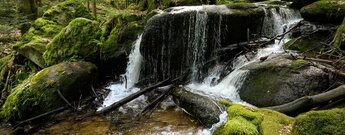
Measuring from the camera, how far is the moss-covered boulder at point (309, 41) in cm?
907

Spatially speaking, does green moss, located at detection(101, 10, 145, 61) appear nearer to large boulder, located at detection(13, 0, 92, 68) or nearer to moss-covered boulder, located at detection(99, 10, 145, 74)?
moss-covered boulder, located at detection(99, 10, 145, 74)

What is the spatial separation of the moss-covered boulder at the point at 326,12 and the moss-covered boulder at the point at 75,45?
6.36m

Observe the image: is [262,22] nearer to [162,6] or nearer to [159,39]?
[159,39]

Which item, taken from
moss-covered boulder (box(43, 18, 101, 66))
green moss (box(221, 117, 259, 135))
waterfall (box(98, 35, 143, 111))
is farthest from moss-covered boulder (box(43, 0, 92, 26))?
green moss (box(221, 117, 259, 135))

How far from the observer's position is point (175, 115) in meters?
7.54

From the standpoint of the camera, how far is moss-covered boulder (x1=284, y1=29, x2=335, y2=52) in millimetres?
9070

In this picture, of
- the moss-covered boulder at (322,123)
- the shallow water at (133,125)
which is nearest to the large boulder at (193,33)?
the shallow water at (133,125)

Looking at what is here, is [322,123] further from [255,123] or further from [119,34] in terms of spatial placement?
[119,34]

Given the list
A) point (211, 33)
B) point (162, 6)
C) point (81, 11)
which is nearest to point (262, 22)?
point (211, 33)

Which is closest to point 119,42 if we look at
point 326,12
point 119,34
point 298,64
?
point 119,34

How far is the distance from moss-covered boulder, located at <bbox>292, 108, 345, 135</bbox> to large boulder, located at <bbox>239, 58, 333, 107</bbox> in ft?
9.92

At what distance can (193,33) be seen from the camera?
983 centimetres

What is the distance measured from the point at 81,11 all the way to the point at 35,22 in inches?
68.3

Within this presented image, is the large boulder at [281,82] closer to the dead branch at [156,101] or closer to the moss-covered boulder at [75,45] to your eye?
the dead branch at [156,101]
